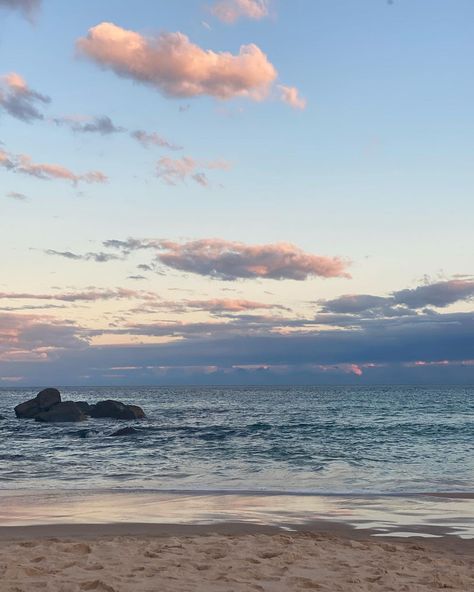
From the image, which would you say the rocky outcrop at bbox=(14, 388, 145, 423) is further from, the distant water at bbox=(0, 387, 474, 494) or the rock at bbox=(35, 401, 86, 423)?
the distant water at bbox=(0, 387, 474, 494)

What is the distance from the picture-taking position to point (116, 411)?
205ft

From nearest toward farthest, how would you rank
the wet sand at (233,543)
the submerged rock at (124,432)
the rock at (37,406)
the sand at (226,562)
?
the sand at (226,562), the wet sand at (233,543), the submerged rock at (124,432), the rock at (37,406)

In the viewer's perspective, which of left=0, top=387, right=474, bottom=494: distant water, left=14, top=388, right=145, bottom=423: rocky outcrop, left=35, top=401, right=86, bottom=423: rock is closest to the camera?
left=0, top=387, right=474, bottom=494: distant water

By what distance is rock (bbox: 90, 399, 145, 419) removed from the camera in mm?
60625

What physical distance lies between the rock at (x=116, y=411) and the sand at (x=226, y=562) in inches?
1915

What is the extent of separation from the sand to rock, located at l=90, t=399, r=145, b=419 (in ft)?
160

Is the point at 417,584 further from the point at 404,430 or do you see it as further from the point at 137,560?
the point at 404,430

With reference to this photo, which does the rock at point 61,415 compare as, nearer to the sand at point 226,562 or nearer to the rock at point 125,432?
the rock at point 125,432

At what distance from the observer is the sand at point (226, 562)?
841 cm

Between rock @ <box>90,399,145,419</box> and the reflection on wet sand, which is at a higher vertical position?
the reflection on wet sand

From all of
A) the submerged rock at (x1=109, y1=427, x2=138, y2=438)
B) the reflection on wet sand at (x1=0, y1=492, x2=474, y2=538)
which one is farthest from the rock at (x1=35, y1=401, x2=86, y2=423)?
the reflection on wet sand at (x1=0, y1=492, x2=474, y2=538)

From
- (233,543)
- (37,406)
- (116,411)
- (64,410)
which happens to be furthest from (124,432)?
(233,543)

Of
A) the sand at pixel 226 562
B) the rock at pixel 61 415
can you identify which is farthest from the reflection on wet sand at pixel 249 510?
the rock at pixel 61 415

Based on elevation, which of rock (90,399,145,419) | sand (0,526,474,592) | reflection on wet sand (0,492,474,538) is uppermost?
sand (0,526,474,592)
